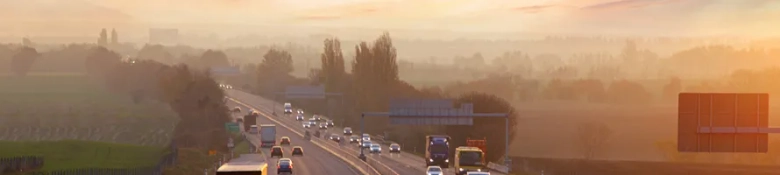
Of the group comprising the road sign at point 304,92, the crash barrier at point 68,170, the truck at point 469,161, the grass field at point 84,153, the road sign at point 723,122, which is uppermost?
the road sign at point 723,122

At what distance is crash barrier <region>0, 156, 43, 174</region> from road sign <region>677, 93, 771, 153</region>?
192ft

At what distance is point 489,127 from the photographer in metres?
140

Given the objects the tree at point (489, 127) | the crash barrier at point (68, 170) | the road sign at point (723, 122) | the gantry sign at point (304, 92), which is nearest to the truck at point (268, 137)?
the tree at point (489, 127)

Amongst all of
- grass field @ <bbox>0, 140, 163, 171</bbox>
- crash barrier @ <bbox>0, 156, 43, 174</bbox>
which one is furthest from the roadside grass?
crash barrier @ <bbox>0, 156, 43, 174</bbox>

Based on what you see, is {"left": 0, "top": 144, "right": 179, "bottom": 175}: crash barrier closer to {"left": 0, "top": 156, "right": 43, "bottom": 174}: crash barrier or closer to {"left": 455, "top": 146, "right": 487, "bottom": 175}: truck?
{"left": 0, "top": 156, "right": 43, "bottom": 174}: crash barrier

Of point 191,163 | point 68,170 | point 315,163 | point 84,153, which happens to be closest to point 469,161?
point 315,163

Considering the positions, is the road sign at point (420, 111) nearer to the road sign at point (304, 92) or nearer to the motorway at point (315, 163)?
Result: the motorway at point (315, 163)

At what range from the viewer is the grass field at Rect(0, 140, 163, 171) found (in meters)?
105

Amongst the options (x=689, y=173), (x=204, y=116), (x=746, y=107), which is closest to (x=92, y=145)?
(x=204, y=116)

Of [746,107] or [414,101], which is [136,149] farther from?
[746,107]

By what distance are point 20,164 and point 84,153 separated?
2705 cm

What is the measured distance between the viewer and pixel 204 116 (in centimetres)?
15812

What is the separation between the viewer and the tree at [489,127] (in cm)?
13950

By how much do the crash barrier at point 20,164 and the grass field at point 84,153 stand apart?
1.06 metres
